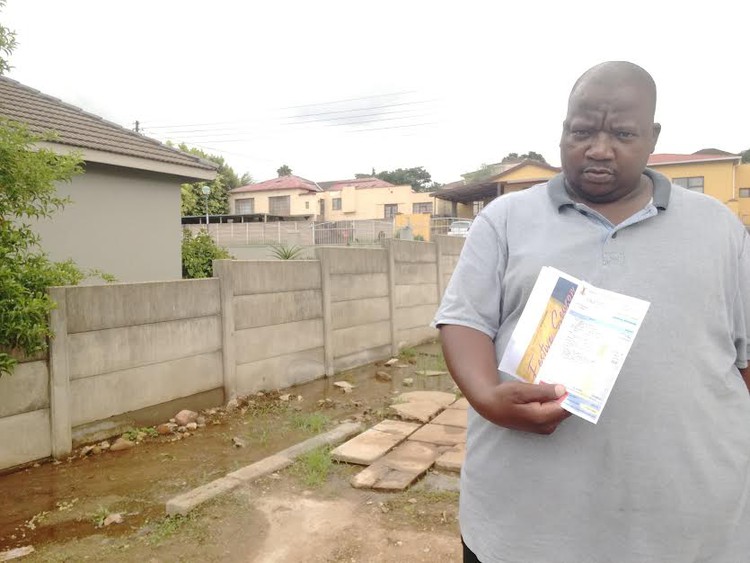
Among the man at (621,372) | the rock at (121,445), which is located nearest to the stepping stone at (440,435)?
the rock at (121,445)

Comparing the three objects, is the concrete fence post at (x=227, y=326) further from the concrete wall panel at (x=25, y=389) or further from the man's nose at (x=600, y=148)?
the man's nose at (x=600, y=148)

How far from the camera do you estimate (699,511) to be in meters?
1.18

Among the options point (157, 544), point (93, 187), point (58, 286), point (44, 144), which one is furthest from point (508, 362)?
point (93, 187)

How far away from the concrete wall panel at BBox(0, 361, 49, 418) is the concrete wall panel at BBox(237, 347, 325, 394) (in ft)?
6.68

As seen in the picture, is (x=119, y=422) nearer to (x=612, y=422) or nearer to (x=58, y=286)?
(x=58, y=286)

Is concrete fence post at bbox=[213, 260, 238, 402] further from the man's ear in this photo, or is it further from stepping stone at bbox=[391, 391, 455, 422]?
the man's ear

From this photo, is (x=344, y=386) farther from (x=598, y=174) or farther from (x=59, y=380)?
(x=598, y=174)

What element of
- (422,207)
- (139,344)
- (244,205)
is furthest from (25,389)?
(244,205)

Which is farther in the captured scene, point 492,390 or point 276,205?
point 276,205

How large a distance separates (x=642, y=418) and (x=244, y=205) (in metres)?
41.1

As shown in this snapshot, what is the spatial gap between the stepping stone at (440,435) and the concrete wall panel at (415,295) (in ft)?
13.1

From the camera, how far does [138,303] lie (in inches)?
193

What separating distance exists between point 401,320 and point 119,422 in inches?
201

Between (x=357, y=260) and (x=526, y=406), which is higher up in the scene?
(x=357, y=260)
